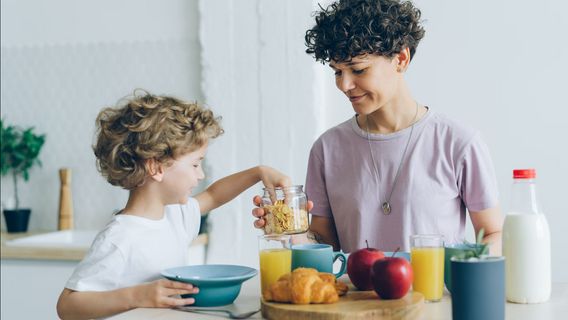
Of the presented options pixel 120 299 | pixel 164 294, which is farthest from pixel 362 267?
pixel 120 299

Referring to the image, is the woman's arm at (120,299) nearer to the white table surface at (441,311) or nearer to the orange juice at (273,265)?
the white table surface at (441,311)

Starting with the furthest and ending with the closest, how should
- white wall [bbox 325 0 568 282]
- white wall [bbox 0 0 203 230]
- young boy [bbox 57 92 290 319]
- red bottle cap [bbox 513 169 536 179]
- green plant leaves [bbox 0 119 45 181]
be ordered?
1. green plant leaves [bbox 0 119 45 181]
2. white wall [bbox 0 0 203 230]
3. white wall [bbox 325 0 568 282]
4. young boy [bbox 57 92 290 319]
5. red bottle cap [bbox 513 169 536 179]

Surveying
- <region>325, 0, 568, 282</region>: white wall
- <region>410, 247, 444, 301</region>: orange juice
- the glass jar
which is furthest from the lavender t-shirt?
<region>325, 0, 568, 282</region>: white wall

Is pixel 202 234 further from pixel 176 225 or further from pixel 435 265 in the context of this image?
pixel 435 265

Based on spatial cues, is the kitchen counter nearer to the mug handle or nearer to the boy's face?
the boy's face

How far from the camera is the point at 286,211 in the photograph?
1666mm

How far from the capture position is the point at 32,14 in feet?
12.0

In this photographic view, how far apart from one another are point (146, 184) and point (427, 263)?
79 centimetres

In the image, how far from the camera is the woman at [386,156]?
6.38 ft

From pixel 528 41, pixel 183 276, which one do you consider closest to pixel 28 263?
pixel 183 276

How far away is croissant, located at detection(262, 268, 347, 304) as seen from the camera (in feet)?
4.48

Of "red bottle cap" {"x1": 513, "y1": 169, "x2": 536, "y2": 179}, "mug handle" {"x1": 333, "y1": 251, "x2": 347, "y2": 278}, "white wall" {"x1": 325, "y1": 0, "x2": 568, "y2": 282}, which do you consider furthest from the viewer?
"white wall" {"x1": 325, "y1": 0, "x2": 568, "y2": 282}

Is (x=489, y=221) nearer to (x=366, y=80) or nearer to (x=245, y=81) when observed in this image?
(x=366, y=80)

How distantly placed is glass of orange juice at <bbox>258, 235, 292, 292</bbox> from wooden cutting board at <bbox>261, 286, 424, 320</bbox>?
9 cm
